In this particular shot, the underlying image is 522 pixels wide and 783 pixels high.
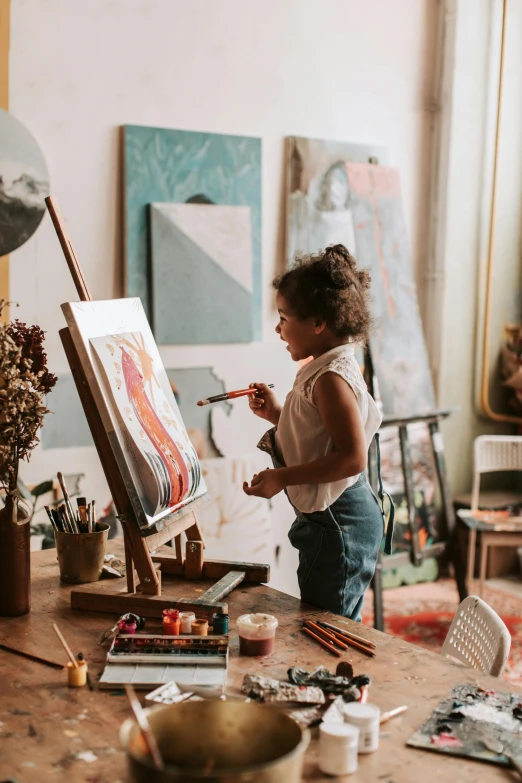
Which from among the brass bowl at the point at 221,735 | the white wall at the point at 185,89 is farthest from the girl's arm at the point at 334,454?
the white wall at the point at 185,89

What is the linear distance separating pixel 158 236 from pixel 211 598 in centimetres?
187

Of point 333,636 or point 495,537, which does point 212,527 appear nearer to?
point 495,537

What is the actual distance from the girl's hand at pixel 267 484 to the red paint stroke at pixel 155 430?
0.20 meters

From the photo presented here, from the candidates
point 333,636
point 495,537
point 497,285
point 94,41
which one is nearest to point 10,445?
point 333,636

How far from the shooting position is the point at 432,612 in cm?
404

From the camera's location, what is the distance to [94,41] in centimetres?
323

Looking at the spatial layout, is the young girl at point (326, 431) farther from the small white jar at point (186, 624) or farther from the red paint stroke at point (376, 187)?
the red paint stroke at point (376, 187)

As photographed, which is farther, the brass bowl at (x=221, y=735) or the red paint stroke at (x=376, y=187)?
the red paint stroke at (x=376, y=187)

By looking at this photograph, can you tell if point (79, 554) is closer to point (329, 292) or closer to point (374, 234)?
point (329, 292)

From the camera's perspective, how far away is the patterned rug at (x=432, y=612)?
3.71m

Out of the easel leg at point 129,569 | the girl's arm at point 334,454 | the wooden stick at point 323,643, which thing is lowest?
the wooden stick at point 323,643

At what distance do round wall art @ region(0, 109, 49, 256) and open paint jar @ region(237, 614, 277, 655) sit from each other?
1890 millimetres

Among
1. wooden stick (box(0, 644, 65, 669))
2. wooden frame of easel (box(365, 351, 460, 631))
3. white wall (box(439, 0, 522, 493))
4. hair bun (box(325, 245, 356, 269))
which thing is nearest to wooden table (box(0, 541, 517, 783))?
wooden stick (box(0, 644, 65, 669))

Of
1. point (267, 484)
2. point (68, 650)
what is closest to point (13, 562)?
point (68, 650)
